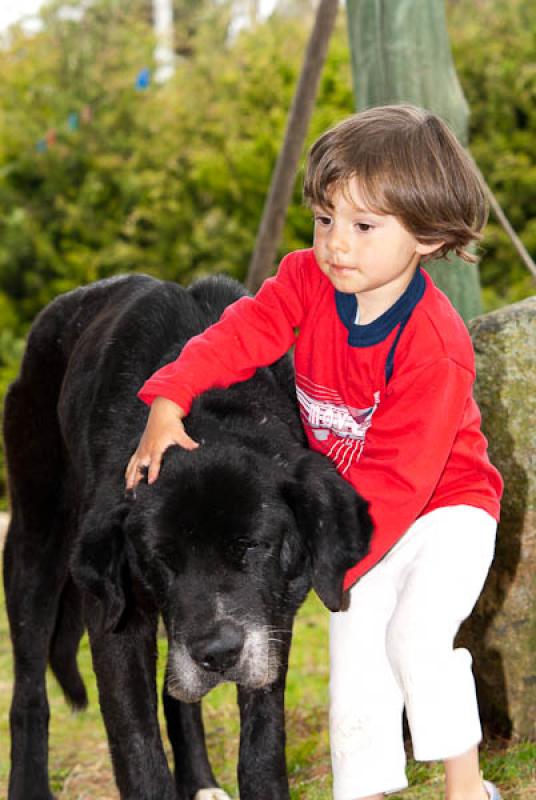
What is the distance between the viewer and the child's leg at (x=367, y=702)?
2.86 metres

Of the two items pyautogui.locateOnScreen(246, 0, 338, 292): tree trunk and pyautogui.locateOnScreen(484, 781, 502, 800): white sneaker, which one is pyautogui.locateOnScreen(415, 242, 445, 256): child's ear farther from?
pyautogui.locateOnScreen(246, 0, 338, 292): tree trunk

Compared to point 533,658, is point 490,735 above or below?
below

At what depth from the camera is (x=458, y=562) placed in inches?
110

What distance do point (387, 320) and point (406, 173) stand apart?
36 centimetres

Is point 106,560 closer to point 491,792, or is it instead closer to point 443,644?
point 443,644

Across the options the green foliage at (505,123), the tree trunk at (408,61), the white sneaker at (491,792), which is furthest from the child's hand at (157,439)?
the green foliage at (505,123)

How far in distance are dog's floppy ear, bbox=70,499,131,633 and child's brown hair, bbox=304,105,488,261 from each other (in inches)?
37.2

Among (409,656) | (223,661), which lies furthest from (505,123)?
(223,661)

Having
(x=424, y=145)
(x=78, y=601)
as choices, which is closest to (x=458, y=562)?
(x=424, y=145)

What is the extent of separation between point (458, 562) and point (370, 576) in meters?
0.26

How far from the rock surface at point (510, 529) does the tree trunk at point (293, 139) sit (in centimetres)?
173

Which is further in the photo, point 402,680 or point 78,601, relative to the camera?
point 78,601

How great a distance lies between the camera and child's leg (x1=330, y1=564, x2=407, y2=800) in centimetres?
286

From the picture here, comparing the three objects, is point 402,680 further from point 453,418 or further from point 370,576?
point 453,418
